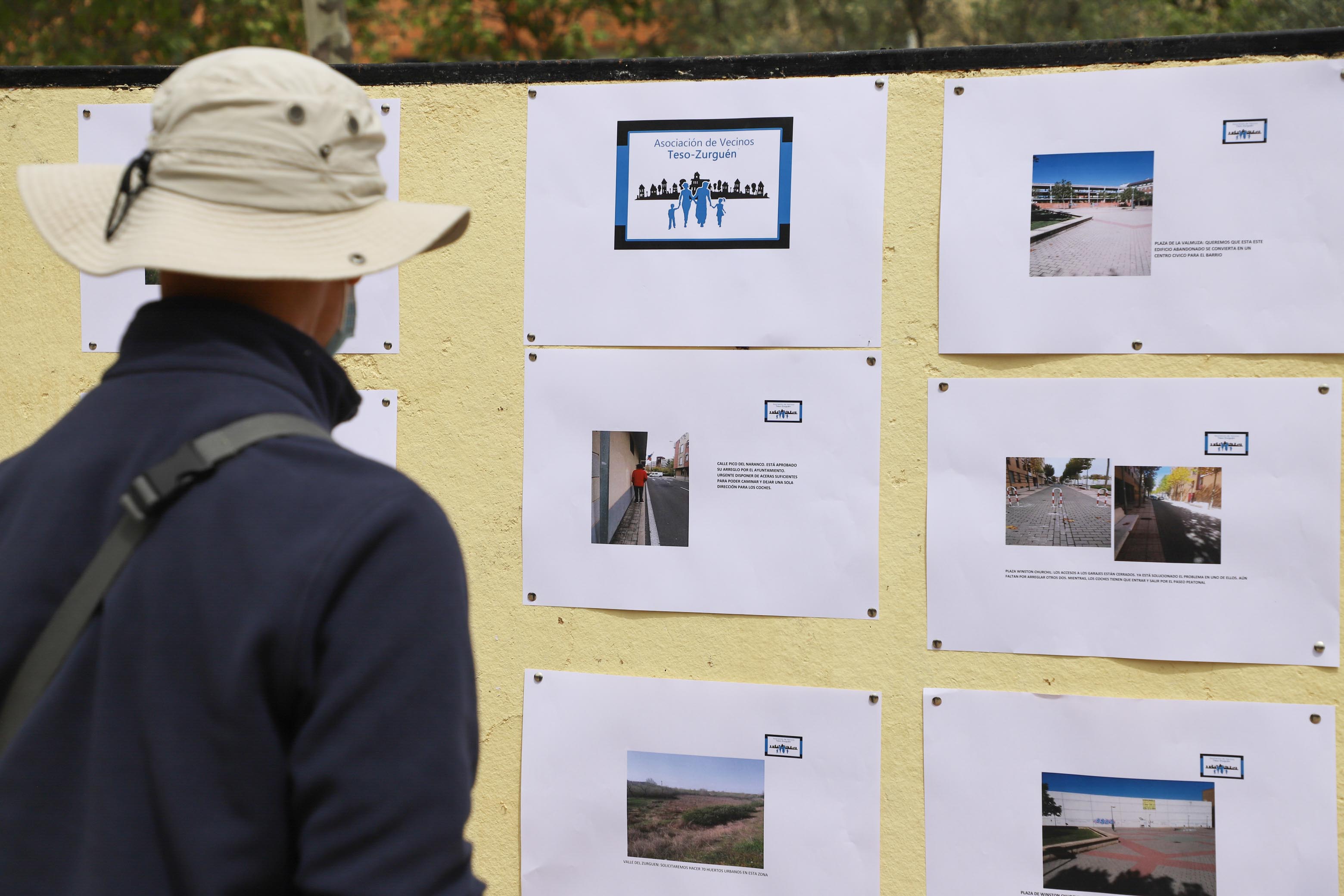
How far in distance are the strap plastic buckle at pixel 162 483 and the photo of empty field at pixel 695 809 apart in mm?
1132

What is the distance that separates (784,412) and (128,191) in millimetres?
1062

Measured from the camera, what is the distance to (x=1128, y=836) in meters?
1.62

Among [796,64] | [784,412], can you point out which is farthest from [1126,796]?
[796,64]

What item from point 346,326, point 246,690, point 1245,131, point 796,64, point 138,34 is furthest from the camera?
point 138,34

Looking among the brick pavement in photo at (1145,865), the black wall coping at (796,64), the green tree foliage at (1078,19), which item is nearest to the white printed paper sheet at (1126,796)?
the brick pavement in photo at (1145,865)

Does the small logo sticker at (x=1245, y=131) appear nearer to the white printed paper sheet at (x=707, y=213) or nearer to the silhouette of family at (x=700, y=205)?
the white printed paper sheet at (x=707, y=213)

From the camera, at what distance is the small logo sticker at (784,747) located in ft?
5.58

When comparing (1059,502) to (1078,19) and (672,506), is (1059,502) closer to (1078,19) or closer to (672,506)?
(672,506)

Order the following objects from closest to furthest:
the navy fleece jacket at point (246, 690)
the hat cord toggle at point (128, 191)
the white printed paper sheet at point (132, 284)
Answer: the navy fleece jacket at point (246, 690)
the hat cord toggle at point (128, 191)
the white printed paper sheet at point (132, 284)

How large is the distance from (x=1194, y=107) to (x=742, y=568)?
3.36 ft

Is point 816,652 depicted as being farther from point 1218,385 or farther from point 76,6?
point 76,6

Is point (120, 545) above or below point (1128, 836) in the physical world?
above

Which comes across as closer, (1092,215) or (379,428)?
(1092,215)

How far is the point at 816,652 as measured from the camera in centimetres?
170
